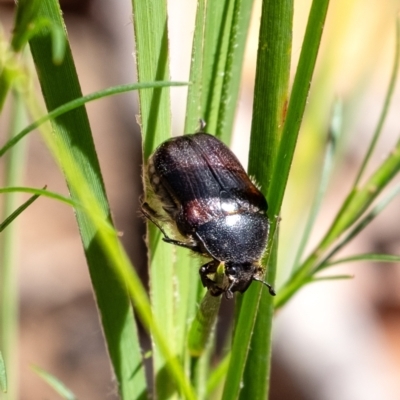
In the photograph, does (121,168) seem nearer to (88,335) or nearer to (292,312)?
(88,335)

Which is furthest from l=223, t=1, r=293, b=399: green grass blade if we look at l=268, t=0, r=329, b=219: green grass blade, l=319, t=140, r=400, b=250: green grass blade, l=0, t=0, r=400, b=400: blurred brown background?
l=0, t=0, r=400, b=400: blurred brown background

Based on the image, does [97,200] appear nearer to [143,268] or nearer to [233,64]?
[233,64]

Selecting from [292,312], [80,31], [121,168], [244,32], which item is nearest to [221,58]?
[244,32]

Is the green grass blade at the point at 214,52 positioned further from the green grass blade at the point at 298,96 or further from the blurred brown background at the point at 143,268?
the blurred brown background at the point at 143,268

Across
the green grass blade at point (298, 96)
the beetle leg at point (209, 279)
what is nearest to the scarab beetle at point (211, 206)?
the beetle leg at point (209, 279)

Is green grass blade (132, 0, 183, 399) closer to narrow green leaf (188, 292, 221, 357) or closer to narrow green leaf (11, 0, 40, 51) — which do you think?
narrow green leaf (188, 292, 221, 357)

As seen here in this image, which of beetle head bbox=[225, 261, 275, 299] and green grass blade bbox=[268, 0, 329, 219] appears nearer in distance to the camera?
green grass blade bbox=[268, 0, 329, 219]

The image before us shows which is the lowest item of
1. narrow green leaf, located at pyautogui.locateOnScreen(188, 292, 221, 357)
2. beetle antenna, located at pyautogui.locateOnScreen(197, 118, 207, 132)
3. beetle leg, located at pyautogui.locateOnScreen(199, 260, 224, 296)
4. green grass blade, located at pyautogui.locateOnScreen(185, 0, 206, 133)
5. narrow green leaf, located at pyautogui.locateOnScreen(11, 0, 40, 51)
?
narrow green leaf, located at pyautogui.locateOnScreen(188, 292, 221, 357)
